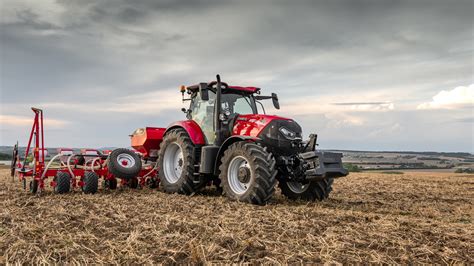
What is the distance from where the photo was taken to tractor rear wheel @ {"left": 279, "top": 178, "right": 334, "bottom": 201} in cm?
859

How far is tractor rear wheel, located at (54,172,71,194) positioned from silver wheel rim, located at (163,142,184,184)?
2174 mm

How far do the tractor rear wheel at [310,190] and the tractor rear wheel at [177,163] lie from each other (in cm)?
197

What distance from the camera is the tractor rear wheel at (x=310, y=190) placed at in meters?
8.59

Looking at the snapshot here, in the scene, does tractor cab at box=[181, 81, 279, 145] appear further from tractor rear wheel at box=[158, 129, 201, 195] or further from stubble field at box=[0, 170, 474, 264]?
stubble field at box=[0, 170, 474, 264]

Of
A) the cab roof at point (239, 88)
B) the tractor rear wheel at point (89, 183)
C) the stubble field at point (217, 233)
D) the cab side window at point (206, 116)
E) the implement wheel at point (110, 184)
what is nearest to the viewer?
the stubble field at point (217, 233)

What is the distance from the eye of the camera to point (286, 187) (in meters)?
8.86

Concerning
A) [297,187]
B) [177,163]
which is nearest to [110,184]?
[177,163]

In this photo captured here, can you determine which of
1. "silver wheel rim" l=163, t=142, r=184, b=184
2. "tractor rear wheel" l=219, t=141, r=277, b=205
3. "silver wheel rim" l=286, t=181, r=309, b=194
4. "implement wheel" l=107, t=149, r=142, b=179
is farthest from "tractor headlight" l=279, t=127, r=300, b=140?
"implement wheel" l=107, t=149, r=142, b=179

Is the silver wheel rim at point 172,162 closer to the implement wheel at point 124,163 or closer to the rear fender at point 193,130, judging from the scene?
the rear fender at point 193,130

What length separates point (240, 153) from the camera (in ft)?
25.2

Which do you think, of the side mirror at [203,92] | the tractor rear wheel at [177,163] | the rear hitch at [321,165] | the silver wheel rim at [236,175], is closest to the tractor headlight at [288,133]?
the rear hitch at [321,165]

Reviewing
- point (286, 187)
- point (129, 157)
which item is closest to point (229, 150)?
point (286, 187)

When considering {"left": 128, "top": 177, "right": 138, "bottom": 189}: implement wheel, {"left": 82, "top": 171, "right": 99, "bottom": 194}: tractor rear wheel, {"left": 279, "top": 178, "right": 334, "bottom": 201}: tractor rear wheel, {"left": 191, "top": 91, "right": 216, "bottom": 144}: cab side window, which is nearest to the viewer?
{"left": 279, "top": 178, "right": 334, "bottom": 201}: tractor rear wheel

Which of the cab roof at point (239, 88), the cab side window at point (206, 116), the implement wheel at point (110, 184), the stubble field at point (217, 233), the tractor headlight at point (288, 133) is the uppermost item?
the cab roof at point (239, 88)
